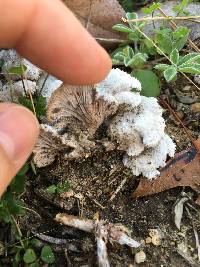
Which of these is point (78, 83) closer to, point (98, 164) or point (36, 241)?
point (98, 164)

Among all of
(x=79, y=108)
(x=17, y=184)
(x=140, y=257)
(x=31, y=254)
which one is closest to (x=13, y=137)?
(x=17, y=184)

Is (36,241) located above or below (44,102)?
below

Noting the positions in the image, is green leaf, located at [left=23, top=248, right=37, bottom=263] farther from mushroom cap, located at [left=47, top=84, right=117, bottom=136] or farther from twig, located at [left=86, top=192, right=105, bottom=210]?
mushroom cap, located at [left=47, top=84, right=117, bottom=136]

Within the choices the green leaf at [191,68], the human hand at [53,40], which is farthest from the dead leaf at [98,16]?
the human hand at [53,40]

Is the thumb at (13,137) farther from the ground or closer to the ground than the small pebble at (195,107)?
farther from the ground

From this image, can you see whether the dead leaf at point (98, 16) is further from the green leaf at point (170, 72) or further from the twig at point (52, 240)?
the twig at point (52, 240)

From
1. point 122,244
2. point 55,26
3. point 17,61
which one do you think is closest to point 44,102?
point 17,61

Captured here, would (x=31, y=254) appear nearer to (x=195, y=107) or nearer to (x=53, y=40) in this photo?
(x=53, y=40)
